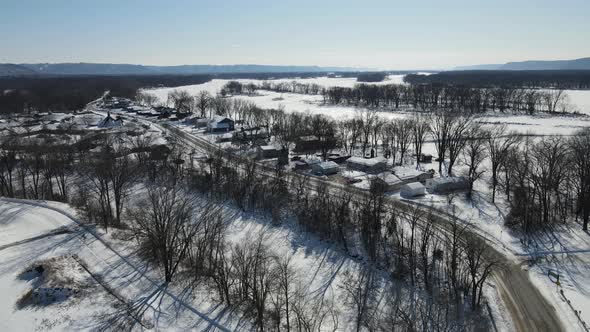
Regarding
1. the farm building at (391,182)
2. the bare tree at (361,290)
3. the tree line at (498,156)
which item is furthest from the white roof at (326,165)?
the bare tree at (361,290)

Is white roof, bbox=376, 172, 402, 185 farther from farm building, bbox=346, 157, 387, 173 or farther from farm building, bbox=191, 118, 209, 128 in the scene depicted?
farm building, bbox=191, 118, 209, 128

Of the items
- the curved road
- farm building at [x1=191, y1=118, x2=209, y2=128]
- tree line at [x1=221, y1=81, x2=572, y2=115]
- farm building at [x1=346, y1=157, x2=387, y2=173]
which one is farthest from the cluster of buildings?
tree line at [x1=221, y1=81, x2=572, y2=115]

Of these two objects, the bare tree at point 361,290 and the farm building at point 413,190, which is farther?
the farm building at point 413,190

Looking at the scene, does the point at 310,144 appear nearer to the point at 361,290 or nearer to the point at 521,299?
the point at 361,290

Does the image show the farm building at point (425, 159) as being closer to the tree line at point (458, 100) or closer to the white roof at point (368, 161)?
the white roof at point (368, 161)

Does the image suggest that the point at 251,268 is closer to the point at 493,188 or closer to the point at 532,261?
the point at 532,261
